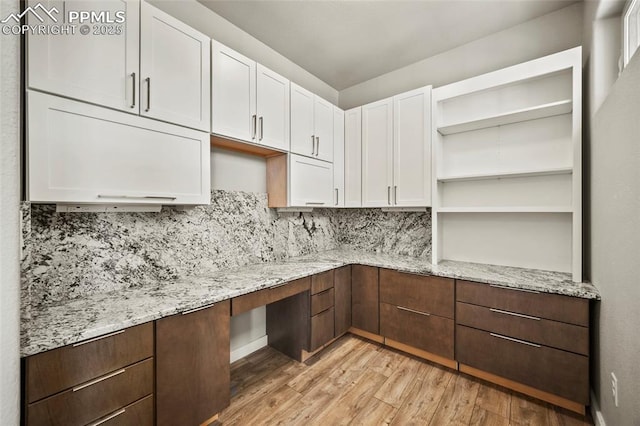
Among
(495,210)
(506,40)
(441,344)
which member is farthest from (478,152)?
(441,344)

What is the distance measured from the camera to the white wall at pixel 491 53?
2.21 meters

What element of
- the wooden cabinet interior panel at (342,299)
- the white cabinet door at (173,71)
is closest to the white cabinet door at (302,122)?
the white cabinet door at (173,71)

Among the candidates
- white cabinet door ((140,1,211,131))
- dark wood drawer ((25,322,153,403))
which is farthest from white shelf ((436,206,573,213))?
dark wood drawer ((25,322,153,403))

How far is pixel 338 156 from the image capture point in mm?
3088

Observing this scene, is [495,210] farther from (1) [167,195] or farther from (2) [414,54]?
(1) [167,195]

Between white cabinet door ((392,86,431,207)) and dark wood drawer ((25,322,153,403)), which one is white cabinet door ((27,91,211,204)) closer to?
dark wood drawer ((25,322,153,403))

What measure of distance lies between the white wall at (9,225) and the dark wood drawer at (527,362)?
8.29 ft

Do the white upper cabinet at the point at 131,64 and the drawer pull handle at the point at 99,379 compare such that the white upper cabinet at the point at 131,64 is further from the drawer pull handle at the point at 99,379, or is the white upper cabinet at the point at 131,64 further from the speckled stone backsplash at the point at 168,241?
the drawer pull handle at the point at 99,379

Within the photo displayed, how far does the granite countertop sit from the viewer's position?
44.8 inches

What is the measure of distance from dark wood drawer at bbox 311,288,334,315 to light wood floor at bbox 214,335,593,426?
0.46m

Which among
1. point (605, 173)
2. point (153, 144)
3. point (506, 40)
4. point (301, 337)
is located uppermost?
point (506, 40)

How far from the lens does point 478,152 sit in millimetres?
2543

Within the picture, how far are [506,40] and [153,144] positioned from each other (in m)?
3.12

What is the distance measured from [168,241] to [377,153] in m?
2.17
